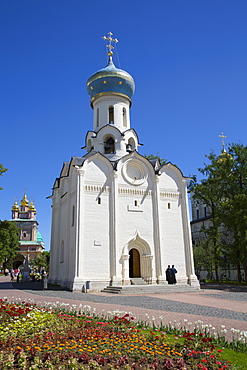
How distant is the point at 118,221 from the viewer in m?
18.8

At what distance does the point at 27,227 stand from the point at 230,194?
5995cm

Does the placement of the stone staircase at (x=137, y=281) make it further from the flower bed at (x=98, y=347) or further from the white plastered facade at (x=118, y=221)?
the flower bed at (x=98, y=347)

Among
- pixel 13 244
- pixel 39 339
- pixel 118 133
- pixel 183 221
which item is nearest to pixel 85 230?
pixel 183 221

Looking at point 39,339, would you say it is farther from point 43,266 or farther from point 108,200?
point 43,266

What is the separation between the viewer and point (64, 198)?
2183 centimetres

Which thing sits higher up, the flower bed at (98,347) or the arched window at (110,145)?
the arched window at (110,145)

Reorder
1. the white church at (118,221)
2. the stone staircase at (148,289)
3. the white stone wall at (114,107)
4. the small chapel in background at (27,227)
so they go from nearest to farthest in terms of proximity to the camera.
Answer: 1. the stone staircase at (148,289)
2. the white church at (118,221)
3. the white stone wall at (114,107)
4. the small chapel in background at (27,227)

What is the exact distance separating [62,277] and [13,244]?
32577 millimetres

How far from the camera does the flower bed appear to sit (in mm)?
4234

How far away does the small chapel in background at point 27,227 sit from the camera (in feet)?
230

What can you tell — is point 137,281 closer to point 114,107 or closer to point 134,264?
point 134,264

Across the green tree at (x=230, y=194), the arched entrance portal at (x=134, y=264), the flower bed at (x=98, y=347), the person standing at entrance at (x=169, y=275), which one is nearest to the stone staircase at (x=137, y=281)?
the arched entrance portal at (x=134, y=264)

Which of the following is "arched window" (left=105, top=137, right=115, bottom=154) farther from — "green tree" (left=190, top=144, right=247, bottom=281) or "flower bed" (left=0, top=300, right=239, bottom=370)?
"flower bed" (left=0, top=300, right=239, bottom=370)

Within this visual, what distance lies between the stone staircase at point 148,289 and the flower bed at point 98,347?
31.7 feet
